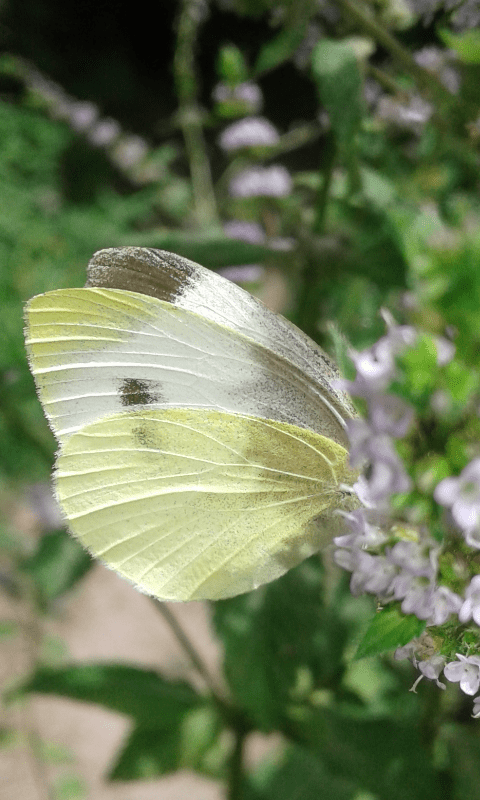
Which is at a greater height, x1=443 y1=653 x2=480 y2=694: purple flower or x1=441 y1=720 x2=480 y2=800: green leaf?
x1=443 y1=653 x2=480 y2=694: purple flower

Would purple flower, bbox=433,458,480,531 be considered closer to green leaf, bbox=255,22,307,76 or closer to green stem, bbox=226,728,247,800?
green leaf, bbox=255,22,307,76

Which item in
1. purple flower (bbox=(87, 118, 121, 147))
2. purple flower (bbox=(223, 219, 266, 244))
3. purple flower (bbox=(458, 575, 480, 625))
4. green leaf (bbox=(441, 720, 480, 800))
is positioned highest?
purple flower (bbox=(87, 118, 121, 147))

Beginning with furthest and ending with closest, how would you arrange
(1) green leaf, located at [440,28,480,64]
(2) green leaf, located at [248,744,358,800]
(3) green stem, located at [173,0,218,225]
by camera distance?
(3) green stem, located at [173,0,218,225] < (2) green leaf, located at [248,744,358,800] < (1) green leaf, located at [440,28,480,64]

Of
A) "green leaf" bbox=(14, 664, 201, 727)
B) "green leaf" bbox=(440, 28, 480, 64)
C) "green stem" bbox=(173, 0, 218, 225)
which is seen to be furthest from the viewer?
"green stem" bbox=(173, 0, 218, 225)

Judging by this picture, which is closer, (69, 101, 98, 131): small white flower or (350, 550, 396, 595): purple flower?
(350, 550, 396, 595): purple flower

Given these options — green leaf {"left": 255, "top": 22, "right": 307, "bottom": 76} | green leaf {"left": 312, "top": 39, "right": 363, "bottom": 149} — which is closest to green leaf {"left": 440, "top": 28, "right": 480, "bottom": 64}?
green leaf {"left": 312, "top": 39, "right": 363, "bottom": 149}

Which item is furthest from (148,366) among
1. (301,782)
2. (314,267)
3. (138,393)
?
(301,782)

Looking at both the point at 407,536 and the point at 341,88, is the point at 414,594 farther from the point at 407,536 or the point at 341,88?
the point at 341,88

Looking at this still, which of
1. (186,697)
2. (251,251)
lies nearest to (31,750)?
(186,697)

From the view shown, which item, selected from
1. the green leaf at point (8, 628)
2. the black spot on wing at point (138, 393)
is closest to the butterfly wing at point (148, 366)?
the black spot on wing at point (138, 393)
